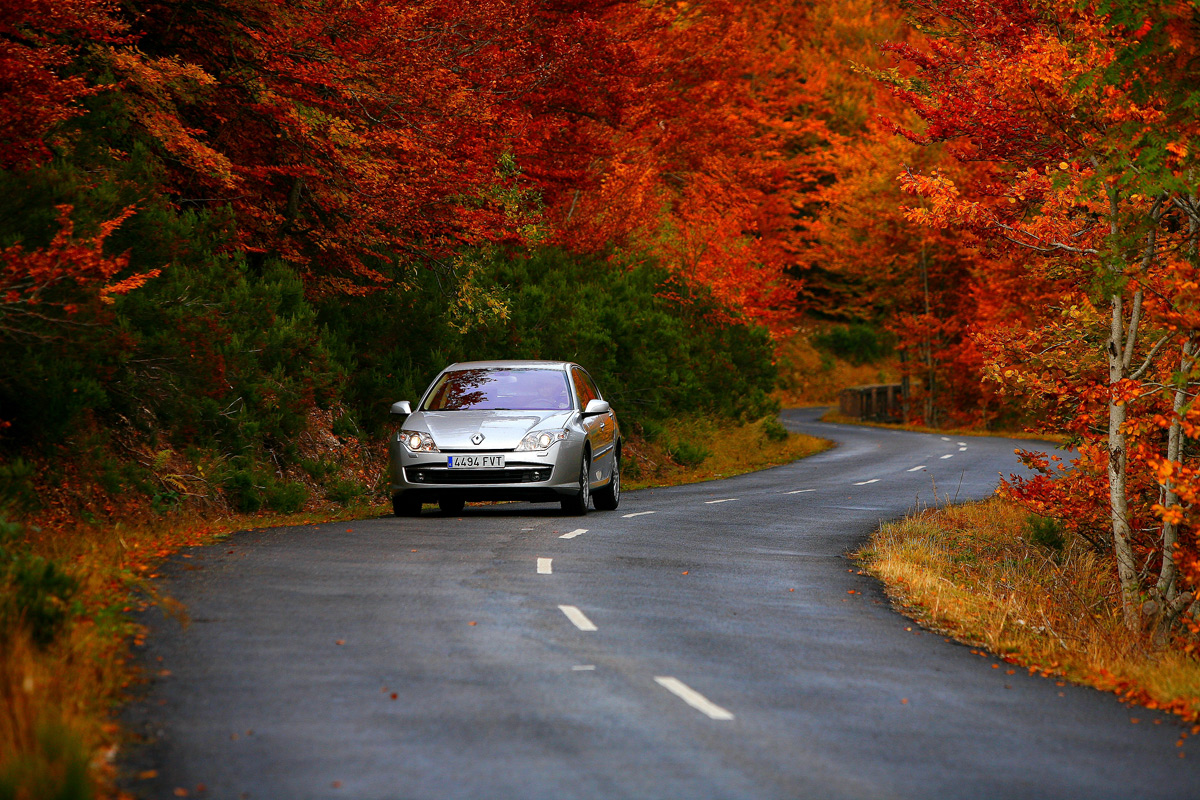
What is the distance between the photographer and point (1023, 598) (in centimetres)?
1209

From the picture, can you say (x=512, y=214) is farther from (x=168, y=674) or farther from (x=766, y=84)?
(x=766, y=84)

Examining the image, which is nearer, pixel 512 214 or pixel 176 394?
pixel 176 394

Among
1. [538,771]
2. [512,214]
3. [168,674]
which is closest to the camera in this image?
[538,771]

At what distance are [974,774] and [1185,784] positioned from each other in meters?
0.90

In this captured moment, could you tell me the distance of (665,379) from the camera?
29203 mm

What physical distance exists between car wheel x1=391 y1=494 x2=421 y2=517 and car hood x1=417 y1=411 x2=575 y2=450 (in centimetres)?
84

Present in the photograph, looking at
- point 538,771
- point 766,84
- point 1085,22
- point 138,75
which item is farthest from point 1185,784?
point 766,84

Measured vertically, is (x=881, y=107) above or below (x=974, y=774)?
above

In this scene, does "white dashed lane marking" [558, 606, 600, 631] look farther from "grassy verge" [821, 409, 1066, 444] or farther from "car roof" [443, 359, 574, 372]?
"grassy verge" [821, 409, 1066, 444]

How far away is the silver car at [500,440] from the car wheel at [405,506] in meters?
0.01

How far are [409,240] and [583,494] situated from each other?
545 cm

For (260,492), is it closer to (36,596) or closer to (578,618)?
(578,618)

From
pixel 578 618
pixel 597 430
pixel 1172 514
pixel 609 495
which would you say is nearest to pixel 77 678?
pixel 578 618

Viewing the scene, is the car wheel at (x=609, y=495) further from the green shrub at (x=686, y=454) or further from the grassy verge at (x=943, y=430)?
the grassy verge at (x=943, y=430)
